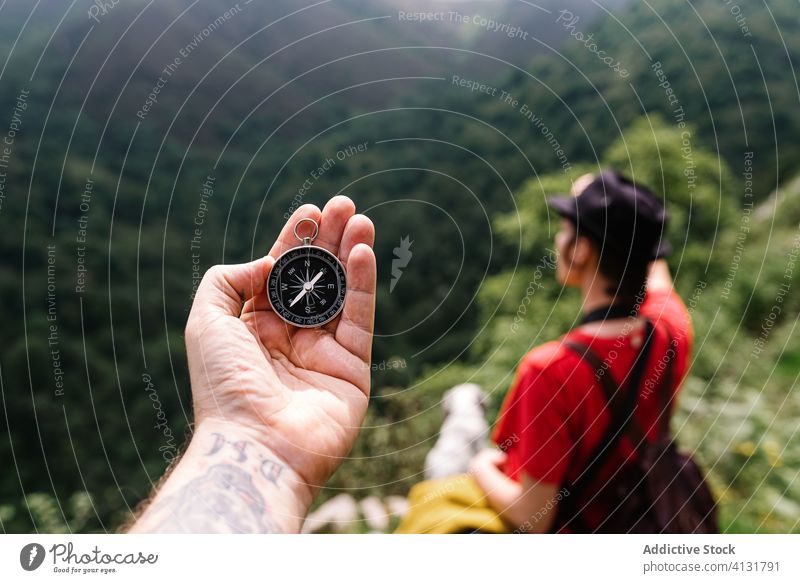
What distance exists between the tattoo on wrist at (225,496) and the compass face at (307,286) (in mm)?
473

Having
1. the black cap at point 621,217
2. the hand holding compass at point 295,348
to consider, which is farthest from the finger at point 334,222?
the black cap at point 621,217

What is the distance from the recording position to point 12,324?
6.15 metres

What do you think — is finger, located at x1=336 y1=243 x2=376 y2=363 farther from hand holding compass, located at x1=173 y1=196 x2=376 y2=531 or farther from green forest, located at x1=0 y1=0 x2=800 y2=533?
green forest, located at x1=0 y1=0 x2=800 y2=533

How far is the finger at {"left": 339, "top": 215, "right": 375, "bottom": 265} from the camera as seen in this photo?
7.04 ft

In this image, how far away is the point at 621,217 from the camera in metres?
2.77

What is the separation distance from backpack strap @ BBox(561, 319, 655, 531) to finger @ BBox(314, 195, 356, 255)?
1038mm

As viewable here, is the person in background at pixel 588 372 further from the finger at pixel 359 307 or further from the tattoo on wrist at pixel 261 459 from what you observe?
the tattoo on wrist at pixel 261 459

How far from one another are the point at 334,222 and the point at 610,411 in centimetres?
131

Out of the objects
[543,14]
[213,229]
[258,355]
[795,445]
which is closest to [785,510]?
[795,445]

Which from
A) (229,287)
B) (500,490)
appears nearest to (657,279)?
(500,490)

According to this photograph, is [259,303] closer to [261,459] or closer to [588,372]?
[261,459]

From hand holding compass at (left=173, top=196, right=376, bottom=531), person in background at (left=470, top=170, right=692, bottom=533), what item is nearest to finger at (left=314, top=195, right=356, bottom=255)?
hand holding compass at (left=173, top=196, right=376, bottom=531)
